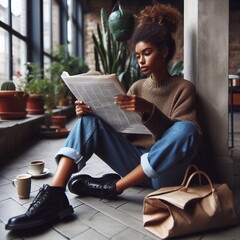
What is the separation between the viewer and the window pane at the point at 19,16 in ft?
12.7

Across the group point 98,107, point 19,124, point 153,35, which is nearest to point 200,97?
point 153,35

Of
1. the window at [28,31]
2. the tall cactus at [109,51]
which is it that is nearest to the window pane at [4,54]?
the window at [28,31]

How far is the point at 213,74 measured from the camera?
5.68 ft

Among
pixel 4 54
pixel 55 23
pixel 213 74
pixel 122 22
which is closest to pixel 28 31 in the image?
pixel 4 54

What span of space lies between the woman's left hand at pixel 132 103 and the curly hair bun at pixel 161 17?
52 centimetres

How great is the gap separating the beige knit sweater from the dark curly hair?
Answer: 0.55ft

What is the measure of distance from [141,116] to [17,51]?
10.8ft

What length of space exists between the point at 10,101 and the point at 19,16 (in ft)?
5.98

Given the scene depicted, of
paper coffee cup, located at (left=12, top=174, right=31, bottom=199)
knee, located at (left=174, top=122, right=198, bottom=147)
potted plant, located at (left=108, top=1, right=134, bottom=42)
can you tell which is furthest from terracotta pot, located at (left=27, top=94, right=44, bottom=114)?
knee, located at (left=174, top=122, right=198, bottom=147)

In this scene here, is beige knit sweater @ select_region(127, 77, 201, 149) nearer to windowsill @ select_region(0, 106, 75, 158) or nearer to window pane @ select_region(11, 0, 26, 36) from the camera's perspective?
windowsill @ select_region(0, 106, 75, 158)

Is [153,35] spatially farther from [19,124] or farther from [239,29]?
[239,29]

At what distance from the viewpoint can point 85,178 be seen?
5.44 feet

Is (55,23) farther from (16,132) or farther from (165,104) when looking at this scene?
(165,104)

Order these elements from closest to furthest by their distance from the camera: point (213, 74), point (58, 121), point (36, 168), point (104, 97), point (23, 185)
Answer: point (104, 97)
point (23, 185)
point (213, 74)
point (36, 168)
point (58, 121)
